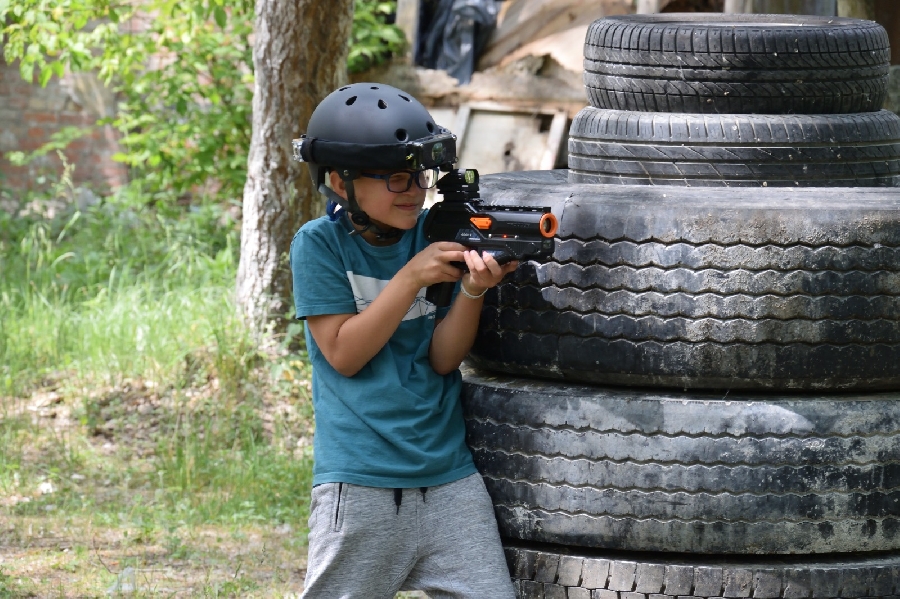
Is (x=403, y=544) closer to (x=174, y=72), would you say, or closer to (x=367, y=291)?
(x=367, y=291)

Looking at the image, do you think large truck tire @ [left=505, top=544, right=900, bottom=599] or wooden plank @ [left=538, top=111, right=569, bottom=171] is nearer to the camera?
large truck tire @ [left=505, top=544, right=900, bottom=599]

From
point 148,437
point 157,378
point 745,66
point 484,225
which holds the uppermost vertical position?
point 745,66

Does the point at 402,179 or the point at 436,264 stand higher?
the point at 402,179

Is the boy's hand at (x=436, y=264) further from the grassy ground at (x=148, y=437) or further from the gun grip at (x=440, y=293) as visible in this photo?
the grassy ground at (x=148, y=437)

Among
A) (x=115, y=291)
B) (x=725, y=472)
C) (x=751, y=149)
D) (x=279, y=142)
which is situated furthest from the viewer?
(x=115, y=291)

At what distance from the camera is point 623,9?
8.78 m

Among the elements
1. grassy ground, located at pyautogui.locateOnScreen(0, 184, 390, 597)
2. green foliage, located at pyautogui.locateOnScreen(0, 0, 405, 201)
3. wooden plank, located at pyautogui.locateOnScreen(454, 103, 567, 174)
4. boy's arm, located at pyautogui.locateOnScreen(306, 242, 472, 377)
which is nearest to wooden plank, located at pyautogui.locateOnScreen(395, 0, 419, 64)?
green foliage, located at pyautogui.locateOnScreen(0, 0, 405, 201)

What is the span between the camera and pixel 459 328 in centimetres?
259

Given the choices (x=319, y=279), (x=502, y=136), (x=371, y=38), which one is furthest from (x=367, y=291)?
(x=371, y=38)

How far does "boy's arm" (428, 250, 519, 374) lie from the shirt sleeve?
0.21 m

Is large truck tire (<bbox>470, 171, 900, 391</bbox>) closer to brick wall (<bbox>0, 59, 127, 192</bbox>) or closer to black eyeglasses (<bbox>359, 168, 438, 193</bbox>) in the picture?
black eyeglasses (<bbox>359, 168, 438, 193</bbox>)

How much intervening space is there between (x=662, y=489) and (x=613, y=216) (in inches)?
24.0

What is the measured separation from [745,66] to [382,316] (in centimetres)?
112

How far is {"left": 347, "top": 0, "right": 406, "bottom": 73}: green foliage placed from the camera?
361 inches
